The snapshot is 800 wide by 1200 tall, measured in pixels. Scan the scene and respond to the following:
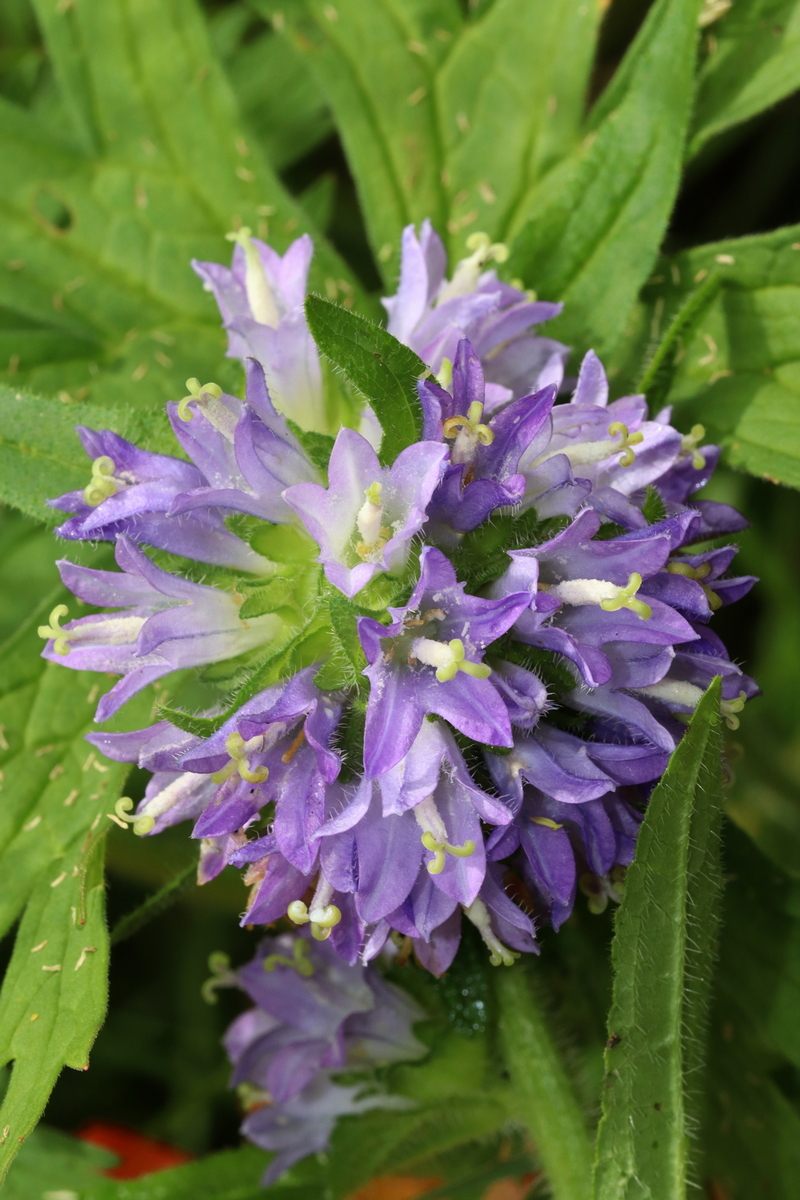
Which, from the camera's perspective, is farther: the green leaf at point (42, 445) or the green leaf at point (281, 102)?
the green leaf at point (281, 102)

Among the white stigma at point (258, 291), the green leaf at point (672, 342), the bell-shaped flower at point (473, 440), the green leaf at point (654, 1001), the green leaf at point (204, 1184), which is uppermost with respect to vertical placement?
the white stigma at point (258, 291)

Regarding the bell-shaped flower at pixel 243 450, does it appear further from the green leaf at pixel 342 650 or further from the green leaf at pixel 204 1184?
the green leaf at pixel 204 1184

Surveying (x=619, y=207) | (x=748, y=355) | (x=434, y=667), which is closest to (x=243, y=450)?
(x=434, y=667)

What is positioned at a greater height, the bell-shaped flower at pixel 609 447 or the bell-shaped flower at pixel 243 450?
the bell-shaped flower at pixel 243 450

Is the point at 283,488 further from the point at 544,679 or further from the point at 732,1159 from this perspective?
the point at 732,1159

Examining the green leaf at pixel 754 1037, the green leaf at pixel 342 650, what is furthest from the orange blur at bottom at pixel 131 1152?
the green leaf at pixel 342 650

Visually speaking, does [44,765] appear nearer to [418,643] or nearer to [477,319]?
[418,643]

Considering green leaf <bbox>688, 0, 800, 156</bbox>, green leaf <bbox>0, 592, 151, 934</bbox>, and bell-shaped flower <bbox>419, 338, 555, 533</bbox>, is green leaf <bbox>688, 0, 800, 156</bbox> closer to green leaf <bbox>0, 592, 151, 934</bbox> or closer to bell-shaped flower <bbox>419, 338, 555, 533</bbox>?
bell-shaped flower <bbox>419, 338, 555, 533</bbox>
